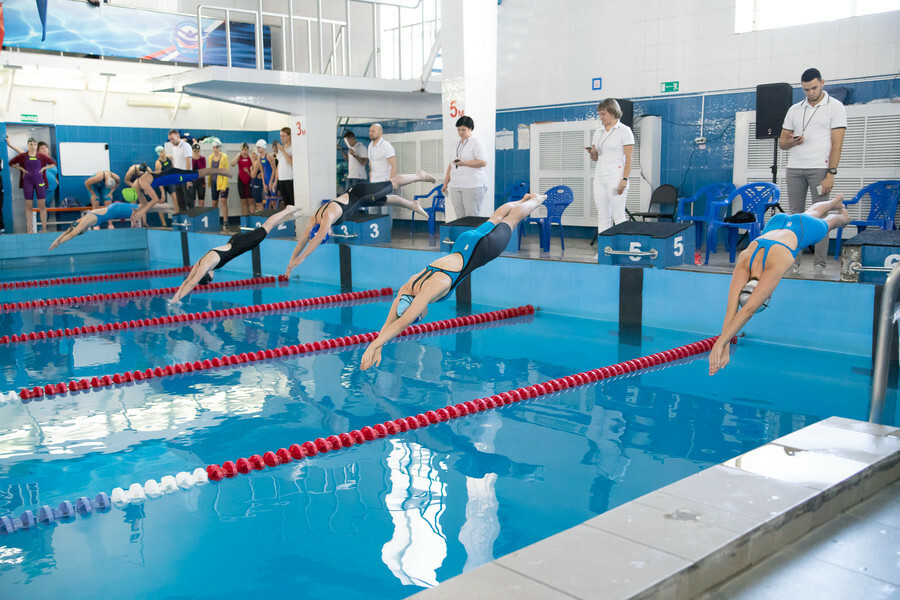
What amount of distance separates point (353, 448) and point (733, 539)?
2195 mm

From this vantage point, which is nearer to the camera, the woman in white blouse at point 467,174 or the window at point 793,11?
the woman in white blouse at point 467,174

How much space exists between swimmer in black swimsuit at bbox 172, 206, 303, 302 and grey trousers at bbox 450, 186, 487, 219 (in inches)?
75.1

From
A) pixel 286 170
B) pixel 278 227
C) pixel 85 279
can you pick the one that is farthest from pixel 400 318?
pixel 286 170

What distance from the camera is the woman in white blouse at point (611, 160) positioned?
23.3 feet

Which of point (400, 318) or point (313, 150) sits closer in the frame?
point (400, 318)

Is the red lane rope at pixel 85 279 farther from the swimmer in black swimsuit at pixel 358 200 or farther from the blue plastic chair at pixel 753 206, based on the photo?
the blue plastic chair at pixel 753 206

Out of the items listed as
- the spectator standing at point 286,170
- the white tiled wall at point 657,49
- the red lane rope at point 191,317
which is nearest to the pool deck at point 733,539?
the red lane rope at point 191,317

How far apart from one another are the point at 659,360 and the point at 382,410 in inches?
83.9

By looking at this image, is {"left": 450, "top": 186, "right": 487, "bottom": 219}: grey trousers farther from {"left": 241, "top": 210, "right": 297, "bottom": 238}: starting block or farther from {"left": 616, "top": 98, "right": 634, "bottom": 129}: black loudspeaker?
{"left": 241, "top": 210, "right": 297, "bottom": 238}: starting block

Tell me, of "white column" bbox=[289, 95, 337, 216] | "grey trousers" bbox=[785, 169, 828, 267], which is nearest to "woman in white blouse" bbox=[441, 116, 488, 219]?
"grey trousers" bbox=[785, 169, 828, 267]

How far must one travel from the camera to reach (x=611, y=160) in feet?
23.9

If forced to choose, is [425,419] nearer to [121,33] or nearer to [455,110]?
[455,110]

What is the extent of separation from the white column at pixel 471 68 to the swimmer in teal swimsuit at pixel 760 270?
483 centimetres

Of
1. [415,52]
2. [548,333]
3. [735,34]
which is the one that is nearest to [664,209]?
[735,34]
